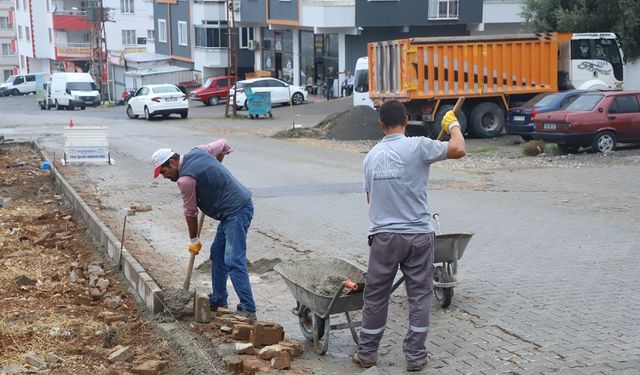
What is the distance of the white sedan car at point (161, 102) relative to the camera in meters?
38.1

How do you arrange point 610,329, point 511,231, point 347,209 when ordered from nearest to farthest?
point 610,329
point 511,231
point 347,209

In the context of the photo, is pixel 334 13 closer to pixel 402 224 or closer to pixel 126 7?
pixel 402 224

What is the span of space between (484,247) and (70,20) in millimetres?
74122

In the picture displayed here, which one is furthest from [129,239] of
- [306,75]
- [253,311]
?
[306,75]

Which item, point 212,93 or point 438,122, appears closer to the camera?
point 438,122

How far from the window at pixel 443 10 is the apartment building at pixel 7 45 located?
2648 inches

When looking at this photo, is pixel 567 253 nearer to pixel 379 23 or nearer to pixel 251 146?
pixel 251 146

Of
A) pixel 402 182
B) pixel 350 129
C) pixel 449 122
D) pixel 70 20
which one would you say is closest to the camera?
pixel 402 182

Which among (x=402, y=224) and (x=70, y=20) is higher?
(x=70, y=20)

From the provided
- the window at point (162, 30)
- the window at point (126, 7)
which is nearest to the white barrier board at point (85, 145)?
the window at point (162, 30)

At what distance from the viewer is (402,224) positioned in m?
Result: 6.05

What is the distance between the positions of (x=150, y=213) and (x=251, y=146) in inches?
462

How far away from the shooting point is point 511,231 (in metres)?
11.3

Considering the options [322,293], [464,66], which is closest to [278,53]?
[464,66]
